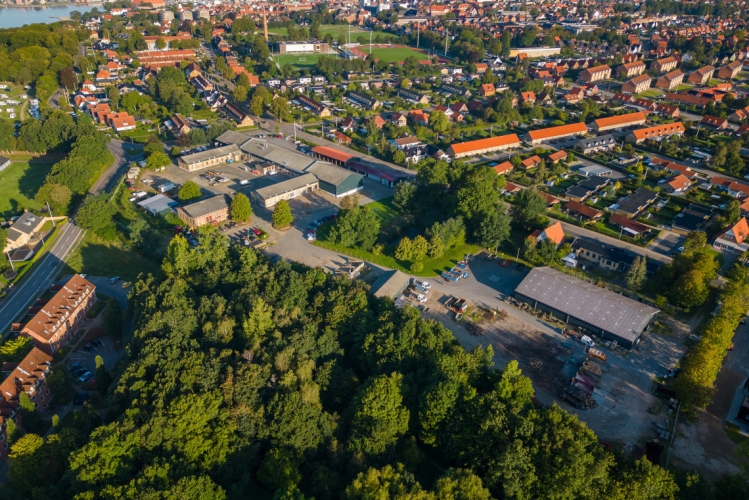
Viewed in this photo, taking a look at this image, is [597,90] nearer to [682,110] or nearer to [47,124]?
[682,110]

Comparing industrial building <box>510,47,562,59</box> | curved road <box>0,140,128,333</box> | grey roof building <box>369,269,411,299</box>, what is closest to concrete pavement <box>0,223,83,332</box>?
curved road <box>0,140,128,333</box>

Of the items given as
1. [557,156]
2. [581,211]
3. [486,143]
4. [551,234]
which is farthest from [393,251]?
[557,156]

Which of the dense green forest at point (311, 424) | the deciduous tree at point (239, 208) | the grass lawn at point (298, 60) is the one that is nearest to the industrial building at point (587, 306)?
the dense green forest at point (311, 424)

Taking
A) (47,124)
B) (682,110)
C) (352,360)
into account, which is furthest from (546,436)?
(682,110)

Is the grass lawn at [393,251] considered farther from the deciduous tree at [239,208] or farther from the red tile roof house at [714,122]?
the red tile roof house at [714,122]

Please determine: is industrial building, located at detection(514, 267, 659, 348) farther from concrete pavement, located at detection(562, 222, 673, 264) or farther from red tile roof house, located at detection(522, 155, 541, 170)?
red tile roof house, located at detection(522, 155, 541, 170)

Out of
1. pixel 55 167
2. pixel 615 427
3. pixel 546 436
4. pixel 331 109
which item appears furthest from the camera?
pixel 331 109
